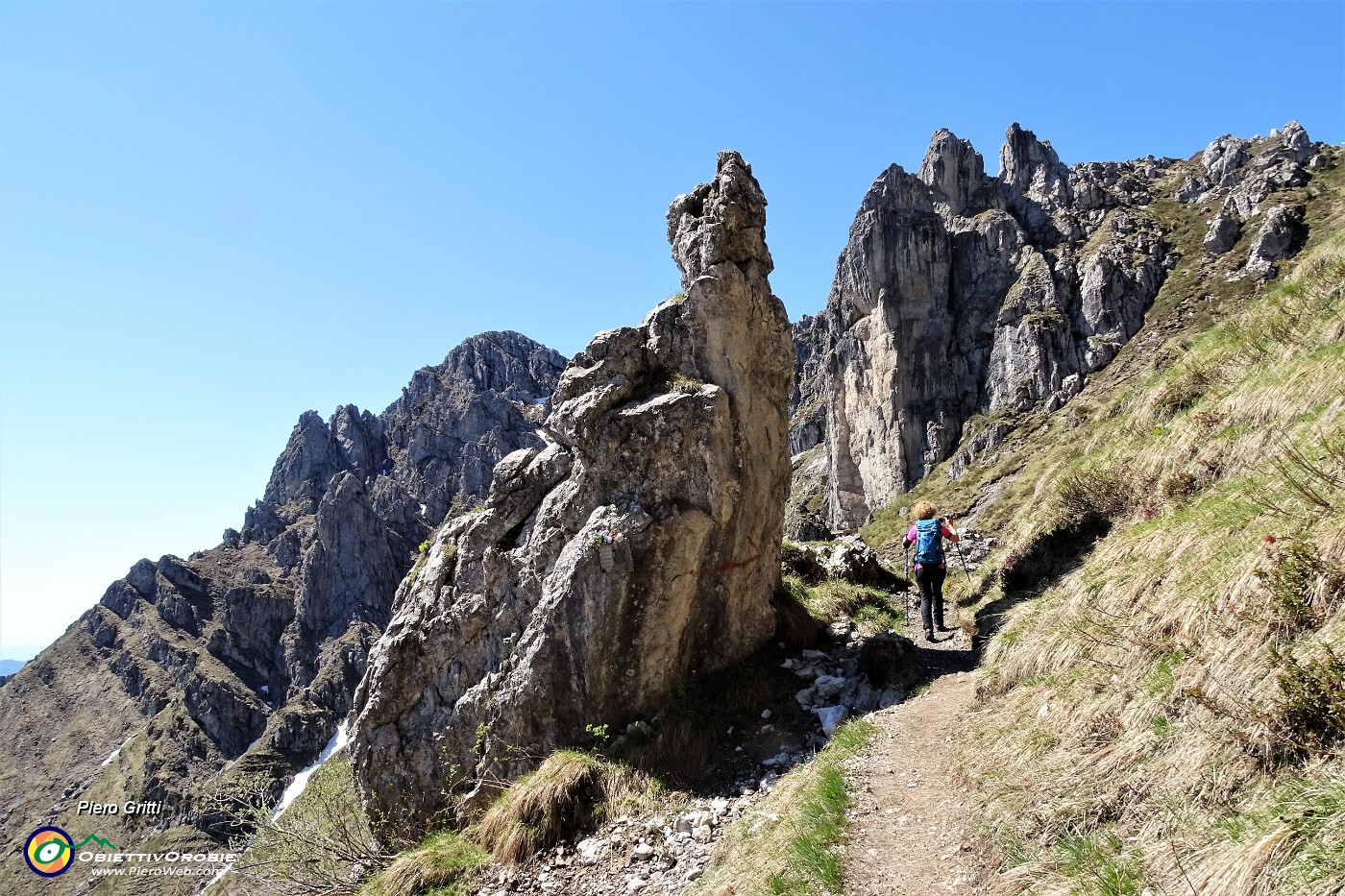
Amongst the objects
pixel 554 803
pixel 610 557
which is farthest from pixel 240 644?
pixel 554 803

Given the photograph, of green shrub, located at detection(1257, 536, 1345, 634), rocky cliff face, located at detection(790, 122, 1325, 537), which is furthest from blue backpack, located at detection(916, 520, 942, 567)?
rocky cliff face, located at detection(790, 122, 1325, 537)

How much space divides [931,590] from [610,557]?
20.3 feet

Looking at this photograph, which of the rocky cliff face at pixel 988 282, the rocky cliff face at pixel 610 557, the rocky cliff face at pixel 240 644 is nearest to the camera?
the rocky cliff face at pixel 610 557

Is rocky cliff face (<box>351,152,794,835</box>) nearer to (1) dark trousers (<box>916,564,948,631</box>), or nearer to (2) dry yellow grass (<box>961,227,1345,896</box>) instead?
(1) dark trousers (<box>916,564,948,631</box>)

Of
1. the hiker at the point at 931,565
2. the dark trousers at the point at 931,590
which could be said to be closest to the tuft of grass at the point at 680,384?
the hiker at the point at 931,565

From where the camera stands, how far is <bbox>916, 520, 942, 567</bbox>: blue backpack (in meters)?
12.1

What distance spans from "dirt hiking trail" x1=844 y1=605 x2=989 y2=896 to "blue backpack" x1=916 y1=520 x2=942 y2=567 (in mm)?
3093

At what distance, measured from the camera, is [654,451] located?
36.6 ft

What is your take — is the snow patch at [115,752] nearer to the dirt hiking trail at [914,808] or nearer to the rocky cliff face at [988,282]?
the rocky cliff face at [988,282]

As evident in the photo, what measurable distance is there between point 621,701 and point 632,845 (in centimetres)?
232

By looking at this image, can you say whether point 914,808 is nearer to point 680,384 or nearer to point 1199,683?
point 1199,683

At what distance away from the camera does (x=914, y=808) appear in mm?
6215

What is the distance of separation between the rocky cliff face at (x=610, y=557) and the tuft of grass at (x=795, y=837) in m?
3.10

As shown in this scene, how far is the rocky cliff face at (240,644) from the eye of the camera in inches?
4707
